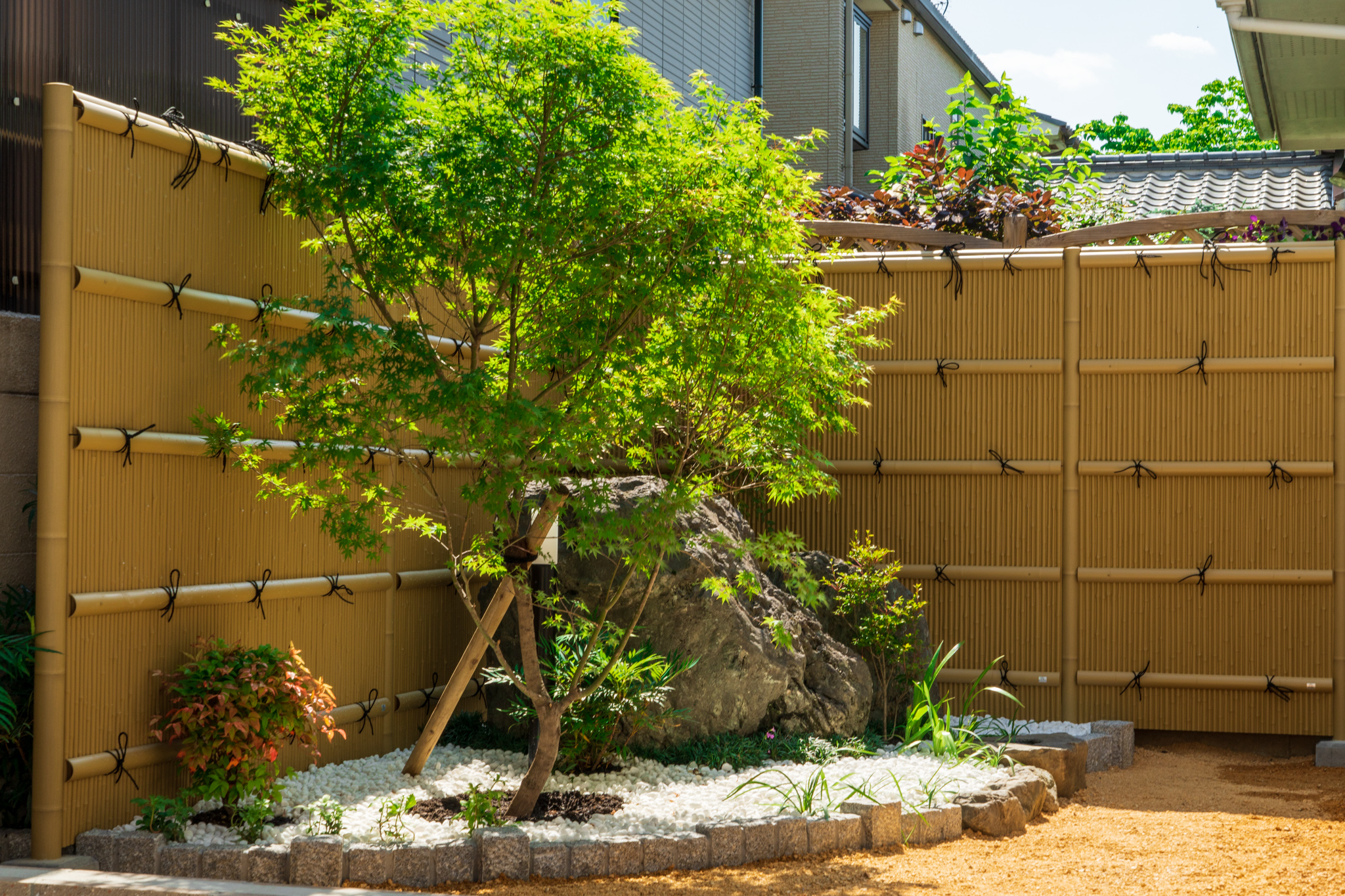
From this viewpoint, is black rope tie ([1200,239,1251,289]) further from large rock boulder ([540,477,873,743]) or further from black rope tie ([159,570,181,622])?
black rope tie ([159,570,181,622])

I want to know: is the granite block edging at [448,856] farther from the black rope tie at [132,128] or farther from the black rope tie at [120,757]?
the black rope tie at [132,128]

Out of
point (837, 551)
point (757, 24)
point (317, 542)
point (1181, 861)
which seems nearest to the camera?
point (1181, 861)

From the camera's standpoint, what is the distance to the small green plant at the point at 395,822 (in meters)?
4.48

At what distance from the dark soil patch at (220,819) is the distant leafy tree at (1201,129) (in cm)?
2491

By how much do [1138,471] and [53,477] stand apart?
5744 millimetres

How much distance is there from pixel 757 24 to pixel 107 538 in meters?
11.9

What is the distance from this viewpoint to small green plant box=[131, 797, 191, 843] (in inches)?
177

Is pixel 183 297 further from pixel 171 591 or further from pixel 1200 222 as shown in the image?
pixel 1200 222

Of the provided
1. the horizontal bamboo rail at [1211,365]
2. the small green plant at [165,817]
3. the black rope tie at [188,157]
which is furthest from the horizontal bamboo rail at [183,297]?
the horizontal bamboo rail at [1211,365]

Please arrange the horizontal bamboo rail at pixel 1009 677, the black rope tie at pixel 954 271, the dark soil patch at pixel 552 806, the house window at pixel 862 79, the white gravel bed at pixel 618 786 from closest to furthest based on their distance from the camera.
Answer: the white gravel bed at pixel 618 786, the dark soil patch at pixel 552 806, the horizontal bamboo rail at pixel 1009 677, the black rope tie at pixel 954 271, the house window at pixel 862 79

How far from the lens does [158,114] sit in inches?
243

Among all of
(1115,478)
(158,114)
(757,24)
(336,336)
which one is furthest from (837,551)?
(757,24)

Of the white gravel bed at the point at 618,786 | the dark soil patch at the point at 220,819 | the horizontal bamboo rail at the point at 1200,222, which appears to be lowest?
the white gravel bed at the point at 618,786

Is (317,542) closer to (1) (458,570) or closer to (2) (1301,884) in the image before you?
(1) (458,570)
